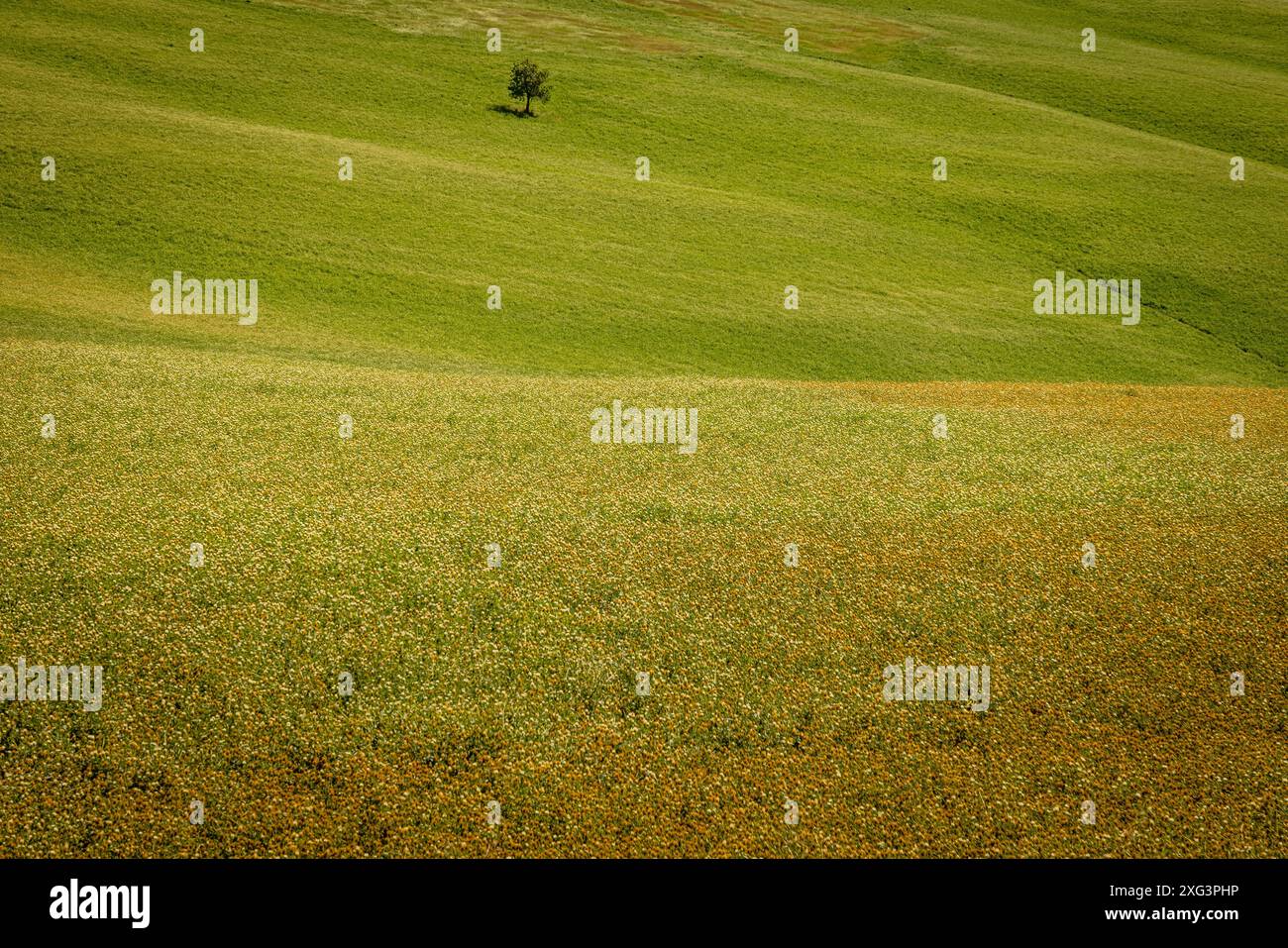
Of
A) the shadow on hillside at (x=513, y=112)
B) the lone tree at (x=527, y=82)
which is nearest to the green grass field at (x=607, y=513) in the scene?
the shadow on hillside at (x=513, y=112)

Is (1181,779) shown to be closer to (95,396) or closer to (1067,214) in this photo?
(95,396)

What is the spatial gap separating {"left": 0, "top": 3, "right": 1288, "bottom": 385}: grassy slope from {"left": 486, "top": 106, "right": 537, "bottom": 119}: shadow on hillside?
1.02 m

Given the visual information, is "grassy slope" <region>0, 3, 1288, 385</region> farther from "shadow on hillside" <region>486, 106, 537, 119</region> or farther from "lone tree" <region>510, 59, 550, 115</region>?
"lone tree" <region>510, 59, 550, 115</region>

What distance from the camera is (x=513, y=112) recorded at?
6122 cm

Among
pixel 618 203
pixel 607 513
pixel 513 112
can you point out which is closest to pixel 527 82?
pixel 513 112

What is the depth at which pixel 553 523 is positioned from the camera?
17250mm

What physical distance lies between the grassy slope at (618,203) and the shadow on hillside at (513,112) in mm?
1020

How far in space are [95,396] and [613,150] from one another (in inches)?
1694

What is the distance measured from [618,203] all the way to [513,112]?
19113mm

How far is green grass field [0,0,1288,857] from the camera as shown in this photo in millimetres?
11688

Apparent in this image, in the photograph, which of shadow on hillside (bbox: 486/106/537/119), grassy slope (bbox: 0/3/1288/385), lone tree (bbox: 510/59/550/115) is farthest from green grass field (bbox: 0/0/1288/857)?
lone tree (bbox: 510/59/550/115)

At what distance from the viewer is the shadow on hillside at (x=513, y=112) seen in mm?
60781

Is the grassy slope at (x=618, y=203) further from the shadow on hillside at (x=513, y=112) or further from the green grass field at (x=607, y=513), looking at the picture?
the shadow on hillside at (x=513, y=112)
